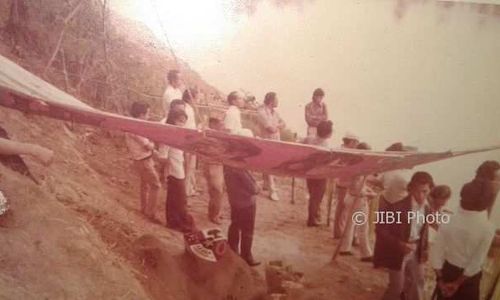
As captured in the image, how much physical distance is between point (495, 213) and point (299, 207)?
0.82 meters

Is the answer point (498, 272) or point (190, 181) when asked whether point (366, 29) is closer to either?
point (190, 181)

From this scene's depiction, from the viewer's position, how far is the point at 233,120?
7.67 feet

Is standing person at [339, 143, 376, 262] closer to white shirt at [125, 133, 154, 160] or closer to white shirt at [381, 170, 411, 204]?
white shirt at [381, 170, 411, 204]

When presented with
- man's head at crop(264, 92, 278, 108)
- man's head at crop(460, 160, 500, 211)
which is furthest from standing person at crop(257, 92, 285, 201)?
man's head at crop(460, 160, 500, 211)

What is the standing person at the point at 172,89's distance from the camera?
2.34 m

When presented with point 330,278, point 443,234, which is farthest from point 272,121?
point 443,234

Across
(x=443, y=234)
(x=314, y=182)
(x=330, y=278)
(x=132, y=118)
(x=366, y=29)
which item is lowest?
(x=330, y=278)

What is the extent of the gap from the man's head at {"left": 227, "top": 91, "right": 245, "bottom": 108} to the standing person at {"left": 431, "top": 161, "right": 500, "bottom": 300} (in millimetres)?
982

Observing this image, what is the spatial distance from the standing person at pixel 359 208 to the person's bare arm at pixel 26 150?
4.04 ft

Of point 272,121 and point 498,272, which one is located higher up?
point 272,121

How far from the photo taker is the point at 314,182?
95.0 inches

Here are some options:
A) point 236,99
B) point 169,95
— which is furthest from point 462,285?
point 169,95

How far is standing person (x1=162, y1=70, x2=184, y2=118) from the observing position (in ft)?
7.68

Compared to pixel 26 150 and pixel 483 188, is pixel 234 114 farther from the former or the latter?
pixel 483 188
